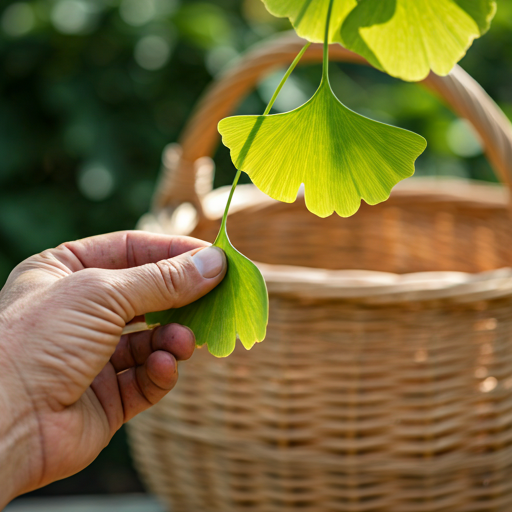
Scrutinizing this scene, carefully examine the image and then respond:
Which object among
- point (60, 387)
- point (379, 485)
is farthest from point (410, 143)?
point (379, 485)

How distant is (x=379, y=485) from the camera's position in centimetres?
46

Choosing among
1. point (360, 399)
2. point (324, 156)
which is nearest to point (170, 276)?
point (324, 156)

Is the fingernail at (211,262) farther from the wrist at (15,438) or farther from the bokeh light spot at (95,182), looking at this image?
the bokeh light spot at (95,182)

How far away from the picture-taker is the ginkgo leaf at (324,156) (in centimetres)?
18

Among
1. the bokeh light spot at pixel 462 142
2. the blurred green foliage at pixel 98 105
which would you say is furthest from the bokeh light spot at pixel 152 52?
the bokeh light spot at pixel 462 142

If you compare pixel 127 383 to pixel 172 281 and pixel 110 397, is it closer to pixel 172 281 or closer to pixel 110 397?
pixel 110 397

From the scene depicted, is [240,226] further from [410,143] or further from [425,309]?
[410,143]

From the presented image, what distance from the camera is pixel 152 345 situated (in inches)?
12.8

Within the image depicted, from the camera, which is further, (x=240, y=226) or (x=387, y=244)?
(x=387, y=244)

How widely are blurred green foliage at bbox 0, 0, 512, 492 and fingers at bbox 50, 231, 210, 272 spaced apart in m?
0.72

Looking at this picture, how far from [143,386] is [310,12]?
27 cm

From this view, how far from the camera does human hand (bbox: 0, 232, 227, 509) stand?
0.90 feet

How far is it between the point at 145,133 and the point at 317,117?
102 centimetres

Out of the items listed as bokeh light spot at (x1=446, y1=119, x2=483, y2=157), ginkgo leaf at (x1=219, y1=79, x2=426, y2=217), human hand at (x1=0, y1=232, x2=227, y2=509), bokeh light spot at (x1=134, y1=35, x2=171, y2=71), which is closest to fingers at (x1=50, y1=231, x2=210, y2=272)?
human hand at (x1=0, y1=232, x2=227, y2=509)
